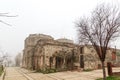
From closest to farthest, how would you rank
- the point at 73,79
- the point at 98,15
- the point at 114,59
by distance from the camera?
the point at 98,15 → the point at 73,79 → the point at 114,59

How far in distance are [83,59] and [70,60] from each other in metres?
2.10

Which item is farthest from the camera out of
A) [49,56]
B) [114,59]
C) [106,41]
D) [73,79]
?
[114,59]

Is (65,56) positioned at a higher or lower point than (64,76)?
higher

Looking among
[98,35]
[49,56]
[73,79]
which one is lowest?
[73,79]

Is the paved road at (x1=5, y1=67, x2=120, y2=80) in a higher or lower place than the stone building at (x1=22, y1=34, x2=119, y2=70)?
lower

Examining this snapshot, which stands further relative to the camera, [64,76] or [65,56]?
[65,56]

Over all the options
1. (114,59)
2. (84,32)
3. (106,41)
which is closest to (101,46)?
(106,41)

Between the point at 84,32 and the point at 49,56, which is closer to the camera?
the point at 84,32

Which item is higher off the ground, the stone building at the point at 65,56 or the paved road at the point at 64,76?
the stone building at the point at 65,56

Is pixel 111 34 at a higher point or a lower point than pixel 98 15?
lower

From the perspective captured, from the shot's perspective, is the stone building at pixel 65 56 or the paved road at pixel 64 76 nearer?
the paved road at pixel 64 76

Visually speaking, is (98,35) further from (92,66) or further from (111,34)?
Result: (92,66)

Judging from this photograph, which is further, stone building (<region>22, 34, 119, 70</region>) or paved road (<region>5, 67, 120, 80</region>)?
stone building (<region>22, 34, 119, 70</region>)

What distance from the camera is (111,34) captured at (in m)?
12.5
